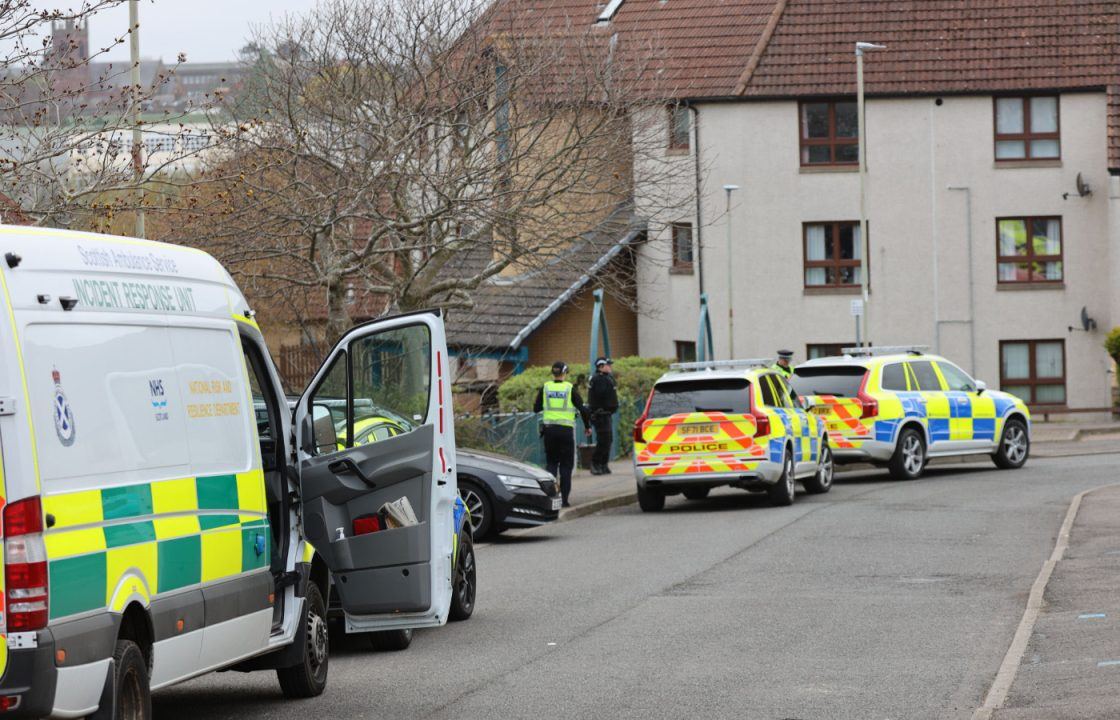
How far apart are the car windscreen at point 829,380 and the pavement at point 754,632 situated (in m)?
5.34

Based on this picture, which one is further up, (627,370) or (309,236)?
(309,236)

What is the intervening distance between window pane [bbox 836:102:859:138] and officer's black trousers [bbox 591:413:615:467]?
1591cm

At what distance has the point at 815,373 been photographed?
24.5m

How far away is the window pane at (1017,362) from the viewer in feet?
130

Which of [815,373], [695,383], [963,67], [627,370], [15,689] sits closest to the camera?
[15,689]

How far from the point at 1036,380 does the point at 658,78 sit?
1701 centimetres

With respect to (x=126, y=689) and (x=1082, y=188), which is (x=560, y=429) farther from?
(x=1082, y=188)

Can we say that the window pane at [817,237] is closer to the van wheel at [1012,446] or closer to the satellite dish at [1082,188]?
the satellite dish at [1082,188]

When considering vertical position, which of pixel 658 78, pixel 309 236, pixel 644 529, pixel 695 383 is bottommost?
pixel 644 529

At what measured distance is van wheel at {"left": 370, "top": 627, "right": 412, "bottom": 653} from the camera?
10.9 meters

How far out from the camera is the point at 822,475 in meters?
22.9

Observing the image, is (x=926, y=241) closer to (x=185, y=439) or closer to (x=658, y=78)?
(x=658, y=78)

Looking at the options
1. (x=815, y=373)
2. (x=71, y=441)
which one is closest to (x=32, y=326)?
(x=71, y=441)

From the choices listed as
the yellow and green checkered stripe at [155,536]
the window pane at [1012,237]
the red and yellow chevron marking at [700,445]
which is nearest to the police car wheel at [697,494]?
the red and yellow chevron marking at [700,445]
